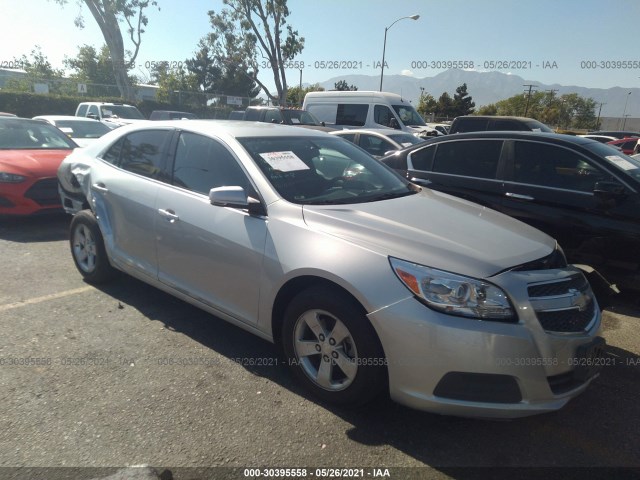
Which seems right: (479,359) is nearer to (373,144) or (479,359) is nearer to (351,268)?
(351,268)

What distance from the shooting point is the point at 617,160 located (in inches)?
178

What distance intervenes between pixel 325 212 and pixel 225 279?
0.84m

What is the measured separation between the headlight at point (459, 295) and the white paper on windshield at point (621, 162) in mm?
3026

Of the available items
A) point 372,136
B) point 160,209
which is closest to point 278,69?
point 372,136

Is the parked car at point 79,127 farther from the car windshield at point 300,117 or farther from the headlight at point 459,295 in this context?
the headlight at point 459,295

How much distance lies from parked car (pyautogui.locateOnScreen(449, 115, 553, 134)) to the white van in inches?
42.1

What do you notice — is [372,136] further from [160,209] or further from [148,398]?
[148,398]

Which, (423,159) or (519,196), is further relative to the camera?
(423,159)

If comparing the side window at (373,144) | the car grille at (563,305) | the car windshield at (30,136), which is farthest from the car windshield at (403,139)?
the car grille at (563,305)

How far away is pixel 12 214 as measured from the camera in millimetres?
6254

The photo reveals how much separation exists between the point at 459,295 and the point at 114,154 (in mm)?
3421

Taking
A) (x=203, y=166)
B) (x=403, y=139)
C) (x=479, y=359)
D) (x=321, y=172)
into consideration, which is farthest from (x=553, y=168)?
(x=403, y=139)

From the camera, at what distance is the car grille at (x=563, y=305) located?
2.35m

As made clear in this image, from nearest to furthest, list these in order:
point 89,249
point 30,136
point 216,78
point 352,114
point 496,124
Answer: point 89,249 < point 30,136 < point 496,124 < point 352,114 < point 216,78
